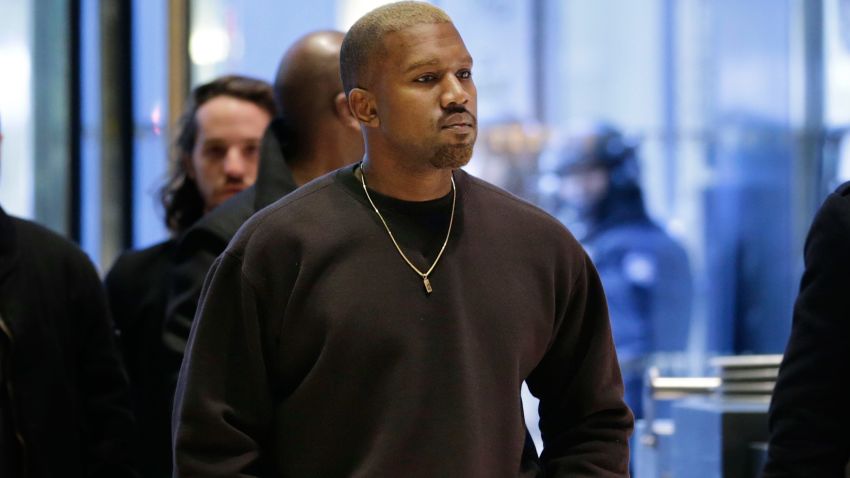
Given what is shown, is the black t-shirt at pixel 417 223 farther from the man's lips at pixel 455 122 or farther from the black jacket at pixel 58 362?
the black jacket at pixel 58 362

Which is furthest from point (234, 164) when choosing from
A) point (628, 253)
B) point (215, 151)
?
point (628, 253)

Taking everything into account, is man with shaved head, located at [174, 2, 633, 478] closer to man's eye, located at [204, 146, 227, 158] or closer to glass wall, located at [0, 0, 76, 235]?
man's eye, located at [204, 146, 227, 158]

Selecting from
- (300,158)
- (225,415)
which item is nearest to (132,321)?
(300,158)

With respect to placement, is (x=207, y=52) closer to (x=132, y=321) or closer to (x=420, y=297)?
(x=132, y=321)

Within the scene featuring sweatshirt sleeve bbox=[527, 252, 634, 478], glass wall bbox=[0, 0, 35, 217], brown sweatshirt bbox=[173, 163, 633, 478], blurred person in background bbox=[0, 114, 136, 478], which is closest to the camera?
brown sweatshirt bbox=[173, 163, 633, 478]

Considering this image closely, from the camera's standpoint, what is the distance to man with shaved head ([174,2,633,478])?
178 centimetres

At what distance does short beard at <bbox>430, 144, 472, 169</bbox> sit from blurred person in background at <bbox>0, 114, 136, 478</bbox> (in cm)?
124

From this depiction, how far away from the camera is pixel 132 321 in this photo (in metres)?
3.15

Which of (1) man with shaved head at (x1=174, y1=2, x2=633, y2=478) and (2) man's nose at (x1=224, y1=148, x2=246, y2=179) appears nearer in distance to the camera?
(1) man with shaved head at (x1=174, y1=2, x2=633, y2=478)

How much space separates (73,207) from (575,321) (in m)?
3.08

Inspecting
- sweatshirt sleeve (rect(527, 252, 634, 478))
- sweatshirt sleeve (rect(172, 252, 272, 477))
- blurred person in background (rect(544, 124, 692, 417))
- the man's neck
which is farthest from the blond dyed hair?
blurred person in background (rect(544, 124, 692, 417))

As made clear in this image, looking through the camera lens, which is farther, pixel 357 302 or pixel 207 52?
pixel 207 52

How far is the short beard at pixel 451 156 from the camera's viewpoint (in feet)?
5.86

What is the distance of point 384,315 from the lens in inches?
70.5
